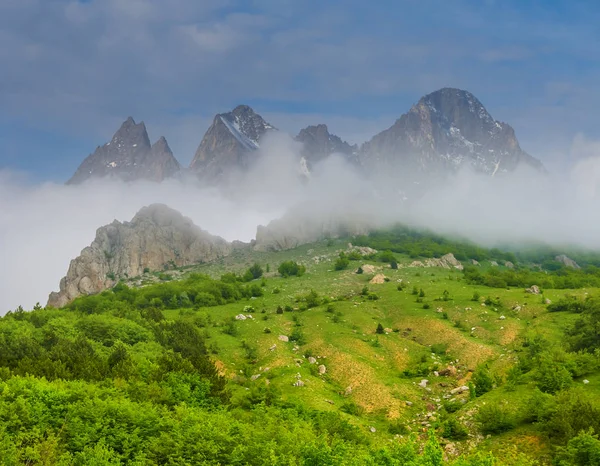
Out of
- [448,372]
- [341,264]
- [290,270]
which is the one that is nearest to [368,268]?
[341,264]

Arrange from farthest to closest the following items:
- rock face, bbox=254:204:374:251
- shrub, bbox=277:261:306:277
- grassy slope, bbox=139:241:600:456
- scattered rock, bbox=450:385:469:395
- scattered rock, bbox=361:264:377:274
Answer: rock face, bbox=254:204:374:251
shrub, bbox=277:261:306:277
scattered rock, bbox=361:264:377:274
scattered rock, bbox=450:385:469:395
grassy slope, bbox=139:241:600:456

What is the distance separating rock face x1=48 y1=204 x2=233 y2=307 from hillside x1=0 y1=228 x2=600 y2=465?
47.3 meters

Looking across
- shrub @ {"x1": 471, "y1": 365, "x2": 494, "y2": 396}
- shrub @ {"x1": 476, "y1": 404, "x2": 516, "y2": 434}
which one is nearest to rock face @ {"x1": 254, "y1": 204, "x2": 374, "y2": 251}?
shrub @ {"x1": 471, "y1": 365, "x2": 494, "y2": 396}

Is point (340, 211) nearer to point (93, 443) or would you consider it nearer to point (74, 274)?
point (74, 274)

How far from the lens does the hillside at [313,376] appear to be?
26609 mm

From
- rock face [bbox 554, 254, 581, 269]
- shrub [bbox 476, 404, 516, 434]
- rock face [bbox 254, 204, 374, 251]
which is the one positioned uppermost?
rock face [bbox 254, 204, 374, 251]

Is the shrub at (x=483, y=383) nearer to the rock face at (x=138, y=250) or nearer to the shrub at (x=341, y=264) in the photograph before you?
the shrub at (x=341, y=264)

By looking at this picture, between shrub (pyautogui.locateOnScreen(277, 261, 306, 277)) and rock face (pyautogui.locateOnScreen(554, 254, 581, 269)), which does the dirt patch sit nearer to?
shrub (pyautogui.locateOnScreen(277, 261, 306, 277))

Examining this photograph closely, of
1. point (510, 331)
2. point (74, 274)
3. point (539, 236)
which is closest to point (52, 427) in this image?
point (510, 331)

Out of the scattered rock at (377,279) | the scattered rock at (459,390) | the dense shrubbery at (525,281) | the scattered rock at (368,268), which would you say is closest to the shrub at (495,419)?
the scattered rock at (459,390)

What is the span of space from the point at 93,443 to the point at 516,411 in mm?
27775

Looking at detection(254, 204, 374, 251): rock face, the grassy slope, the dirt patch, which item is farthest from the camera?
detection(254, 204, 374, 251): rock face

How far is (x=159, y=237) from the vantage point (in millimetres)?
148500

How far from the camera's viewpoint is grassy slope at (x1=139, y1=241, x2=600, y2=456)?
41.2m
